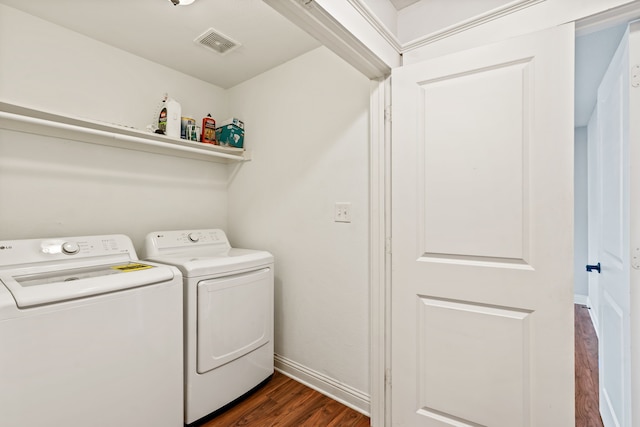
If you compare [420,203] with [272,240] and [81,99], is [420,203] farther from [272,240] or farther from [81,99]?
[81,99]

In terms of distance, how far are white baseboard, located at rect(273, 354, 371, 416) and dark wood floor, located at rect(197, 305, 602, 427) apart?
33 millimetres

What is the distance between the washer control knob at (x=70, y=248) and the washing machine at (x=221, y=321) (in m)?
0.39

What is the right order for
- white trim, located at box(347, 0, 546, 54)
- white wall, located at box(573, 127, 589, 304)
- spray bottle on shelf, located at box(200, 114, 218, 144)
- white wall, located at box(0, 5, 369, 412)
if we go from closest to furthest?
white trim, located at box(347, 0, 546, 54) → white wall, located at box(0, 5, 369, 412) → spray bottle on shelf, located at box(200, 114, 218, 144) → white wall, located at box(573, 127, 589, 304)

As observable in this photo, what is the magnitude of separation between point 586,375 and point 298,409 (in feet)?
6.96

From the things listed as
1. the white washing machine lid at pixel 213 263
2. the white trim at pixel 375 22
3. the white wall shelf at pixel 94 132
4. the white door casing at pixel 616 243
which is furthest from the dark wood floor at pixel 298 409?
the white trim at pixel 375 22

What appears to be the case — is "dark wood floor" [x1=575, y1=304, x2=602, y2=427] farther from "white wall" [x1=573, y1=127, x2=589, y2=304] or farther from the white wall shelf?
the white wall shelf

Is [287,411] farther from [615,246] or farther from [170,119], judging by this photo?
[170,119]

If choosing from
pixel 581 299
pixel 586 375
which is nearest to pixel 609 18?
pixel 586 375

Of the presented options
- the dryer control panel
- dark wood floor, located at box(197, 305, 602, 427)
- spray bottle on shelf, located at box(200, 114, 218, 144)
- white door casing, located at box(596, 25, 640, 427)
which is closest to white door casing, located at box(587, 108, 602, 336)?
white door casing, located at box(596, 25, 640, 427)

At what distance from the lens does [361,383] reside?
1.83 m

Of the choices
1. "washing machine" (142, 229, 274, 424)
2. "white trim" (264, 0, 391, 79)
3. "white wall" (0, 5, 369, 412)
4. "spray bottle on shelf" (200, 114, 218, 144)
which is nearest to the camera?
"white trim" (264, 0, 391, 79)

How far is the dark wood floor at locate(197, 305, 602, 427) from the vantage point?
5.59ft

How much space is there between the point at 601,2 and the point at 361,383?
7.07 ft

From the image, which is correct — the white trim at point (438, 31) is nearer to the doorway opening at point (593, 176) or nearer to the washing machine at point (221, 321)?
the doorway opening at point (593, 176)
